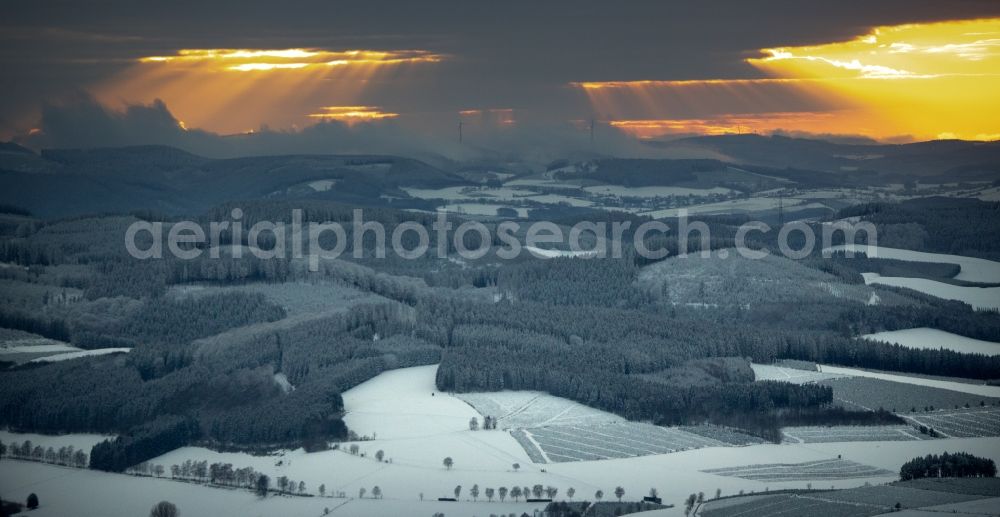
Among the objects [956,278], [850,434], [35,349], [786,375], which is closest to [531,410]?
[786,375]

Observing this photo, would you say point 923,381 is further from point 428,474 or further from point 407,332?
point 428,474

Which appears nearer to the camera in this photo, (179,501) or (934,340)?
(179,501)

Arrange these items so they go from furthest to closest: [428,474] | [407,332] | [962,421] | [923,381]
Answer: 1. [407,332]
2. [923,381]
3. [962,421]
4. [428,474]

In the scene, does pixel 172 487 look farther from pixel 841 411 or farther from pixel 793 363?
pixel 793 363

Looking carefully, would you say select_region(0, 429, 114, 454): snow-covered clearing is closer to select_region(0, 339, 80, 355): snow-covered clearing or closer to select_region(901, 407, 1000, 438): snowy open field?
select_region(0, 339, 80, 355): snow-covered clearing
